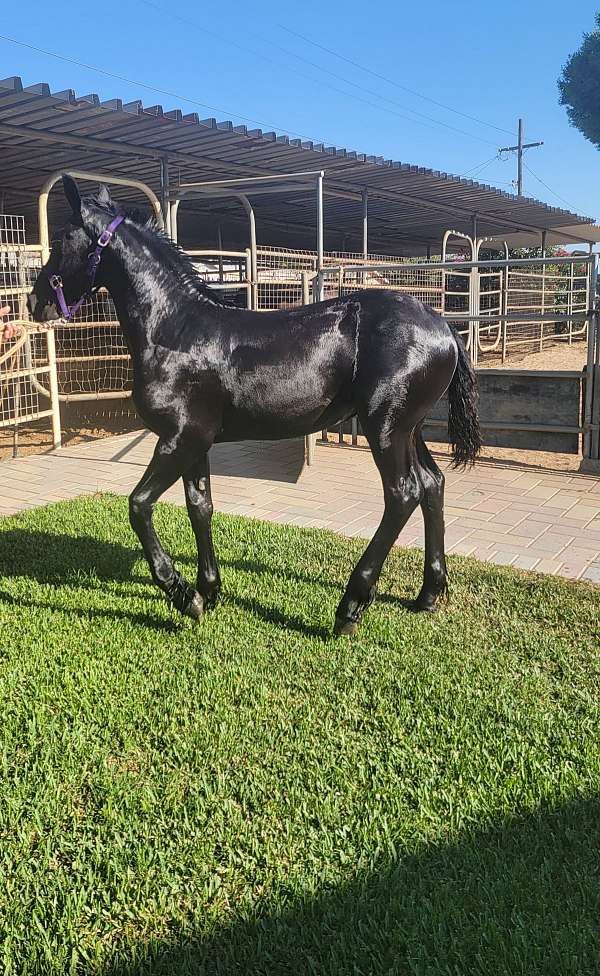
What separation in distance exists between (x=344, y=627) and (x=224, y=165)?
33.7 ft

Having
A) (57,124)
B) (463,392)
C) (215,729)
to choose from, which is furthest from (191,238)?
→ (215,729)

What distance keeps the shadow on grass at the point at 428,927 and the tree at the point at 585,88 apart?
32209mm

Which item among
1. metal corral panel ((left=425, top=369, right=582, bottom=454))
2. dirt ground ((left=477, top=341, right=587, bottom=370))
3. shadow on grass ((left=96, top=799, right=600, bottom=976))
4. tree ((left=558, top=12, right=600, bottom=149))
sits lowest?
shadow on grass ((left=96, top=799, right=600, bottom=976))

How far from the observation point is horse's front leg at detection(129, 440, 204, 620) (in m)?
3.71

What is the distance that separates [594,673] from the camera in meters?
3.32

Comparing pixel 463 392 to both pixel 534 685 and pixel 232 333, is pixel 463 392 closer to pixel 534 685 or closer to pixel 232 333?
pixel 232 333

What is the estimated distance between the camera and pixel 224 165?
12.1 m

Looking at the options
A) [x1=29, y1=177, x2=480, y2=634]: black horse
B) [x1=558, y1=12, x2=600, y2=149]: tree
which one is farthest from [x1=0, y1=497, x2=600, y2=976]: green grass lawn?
[x1=558, y1=12, x2=600, y2=149]: tree

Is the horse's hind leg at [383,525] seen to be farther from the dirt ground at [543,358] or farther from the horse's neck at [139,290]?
the dirt ground at [543,358]

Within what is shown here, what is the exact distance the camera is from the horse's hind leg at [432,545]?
404 cm

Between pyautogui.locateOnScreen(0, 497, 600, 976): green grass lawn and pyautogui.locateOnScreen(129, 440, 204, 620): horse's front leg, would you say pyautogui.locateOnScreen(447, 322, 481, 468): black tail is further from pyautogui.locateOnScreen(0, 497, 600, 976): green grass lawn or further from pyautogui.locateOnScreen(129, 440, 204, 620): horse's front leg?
pyautogui.locateOnScreen(129, 440, 204, 620): horse's front leg

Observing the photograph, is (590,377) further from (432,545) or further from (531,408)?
(432,545)

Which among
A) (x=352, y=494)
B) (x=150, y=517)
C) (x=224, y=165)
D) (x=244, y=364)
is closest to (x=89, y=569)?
(x=150, y=517)

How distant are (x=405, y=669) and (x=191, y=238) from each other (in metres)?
22.0
